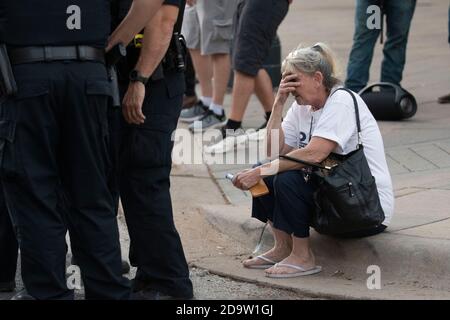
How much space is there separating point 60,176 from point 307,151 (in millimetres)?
1227

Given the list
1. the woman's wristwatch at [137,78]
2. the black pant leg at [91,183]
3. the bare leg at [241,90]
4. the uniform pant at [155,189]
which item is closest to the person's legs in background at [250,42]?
the bare leg at [241,90]

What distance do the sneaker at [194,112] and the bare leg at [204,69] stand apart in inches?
4.9

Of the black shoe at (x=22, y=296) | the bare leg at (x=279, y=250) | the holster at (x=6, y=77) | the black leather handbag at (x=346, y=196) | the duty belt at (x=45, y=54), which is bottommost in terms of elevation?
the bare leg at (x=279, y=250)

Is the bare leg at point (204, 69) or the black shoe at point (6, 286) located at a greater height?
the bare leg at point (204, 69)

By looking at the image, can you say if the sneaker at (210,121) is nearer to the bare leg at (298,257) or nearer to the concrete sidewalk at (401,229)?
the concrete sidewalk at (401,229)

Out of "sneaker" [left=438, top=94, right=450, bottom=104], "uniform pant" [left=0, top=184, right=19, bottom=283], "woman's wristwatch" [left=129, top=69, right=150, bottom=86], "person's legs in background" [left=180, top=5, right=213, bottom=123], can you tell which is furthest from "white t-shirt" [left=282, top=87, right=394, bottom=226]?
"sneaker" [left=438, top=94, right=450, bottom=104]

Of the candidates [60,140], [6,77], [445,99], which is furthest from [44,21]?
[445,99]

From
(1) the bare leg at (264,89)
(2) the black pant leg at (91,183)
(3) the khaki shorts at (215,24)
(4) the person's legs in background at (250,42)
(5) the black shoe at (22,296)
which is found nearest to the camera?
(2) the black pant leg at (91,183)

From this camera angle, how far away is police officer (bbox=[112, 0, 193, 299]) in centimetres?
461

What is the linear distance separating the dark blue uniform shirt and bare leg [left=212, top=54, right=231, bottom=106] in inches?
159

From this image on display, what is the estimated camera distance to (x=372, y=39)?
8.30m

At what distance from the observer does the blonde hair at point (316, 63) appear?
16.8ft

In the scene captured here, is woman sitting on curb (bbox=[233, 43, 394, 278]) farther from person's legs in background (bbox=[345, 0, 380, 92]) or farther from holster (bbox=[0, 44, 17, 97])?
person's legs in background (bbox=[345, 0, 380, 92])
